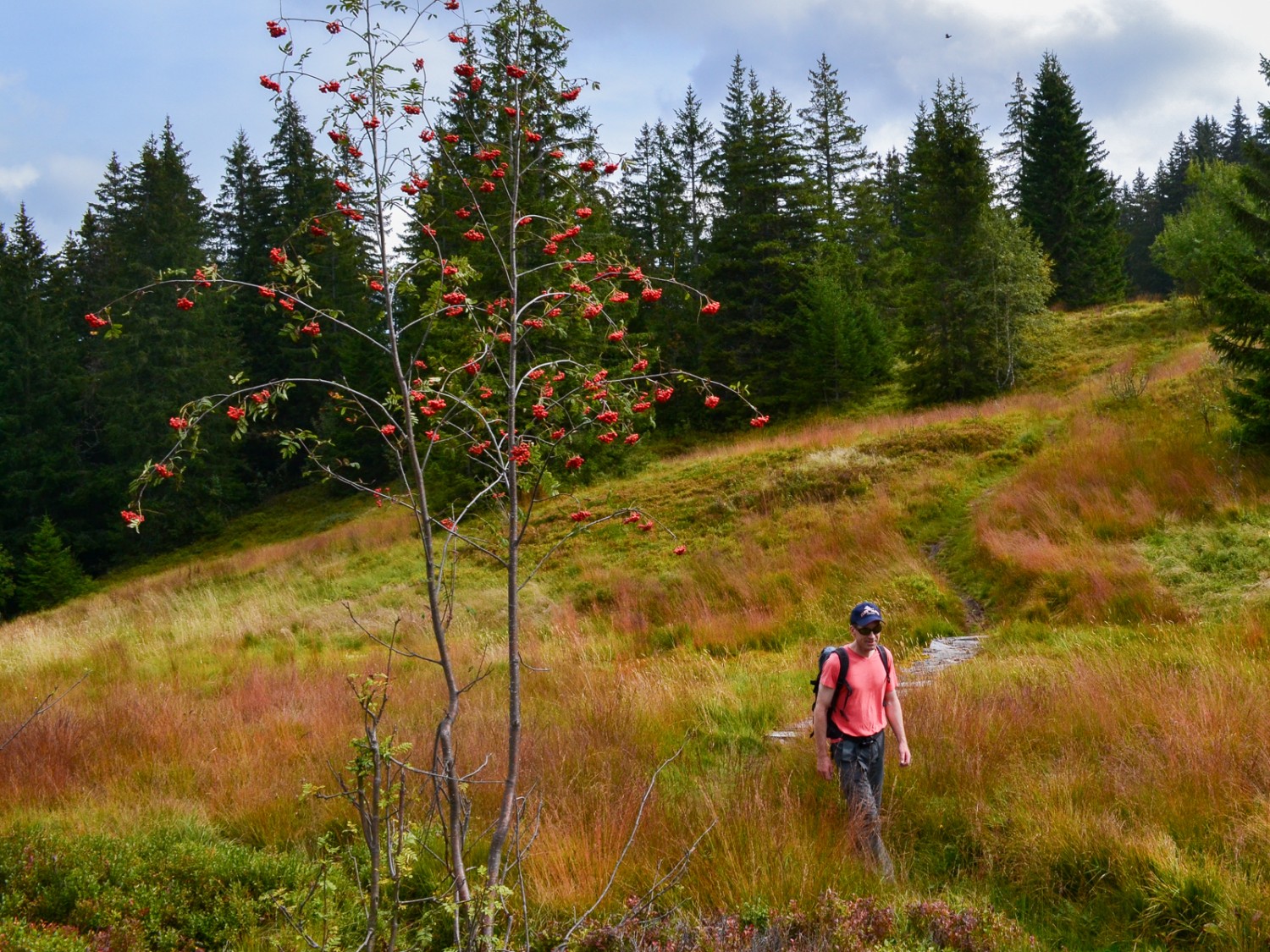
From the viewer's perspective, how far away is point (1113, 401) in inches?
665

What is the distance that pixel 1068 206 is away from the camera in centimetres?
3569

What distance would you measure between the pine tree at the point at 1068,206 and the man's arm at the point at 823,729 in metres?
36.9

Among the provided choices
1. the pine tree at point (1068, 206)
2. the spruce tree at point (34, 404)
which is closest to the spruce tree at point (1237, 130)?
the pine tree at point (1068, 206)

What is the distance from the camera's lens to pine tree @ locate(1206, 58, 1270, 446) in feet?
36.8

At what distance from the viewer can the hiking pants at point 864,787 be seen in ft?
14.0

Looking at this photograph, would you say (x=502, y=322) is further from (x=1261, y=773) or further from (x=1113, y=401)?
(x=1113, y=401)

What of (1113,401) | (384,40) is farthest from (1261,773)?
(1113,401)

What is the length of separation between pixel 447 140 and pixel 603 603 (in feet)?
34.1

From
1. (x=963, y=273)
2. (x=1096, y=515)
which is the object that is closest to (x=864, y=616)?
(x=1096, y=515)

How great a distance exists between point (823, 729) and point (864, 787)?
36 cm

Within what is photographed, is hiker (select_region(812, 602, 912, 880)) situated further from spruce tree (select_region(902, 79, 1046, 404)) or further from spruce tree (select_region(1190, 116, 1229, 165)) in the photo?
spruce tree (select_region(1190, 116, 1229, 165))

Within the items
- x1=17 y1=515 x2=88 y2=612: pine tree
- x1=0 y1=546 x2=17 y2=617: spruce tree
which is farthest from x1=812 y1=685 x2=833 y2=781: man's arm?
x1=0 y1=546 x2=17 y2=617: spruce tree

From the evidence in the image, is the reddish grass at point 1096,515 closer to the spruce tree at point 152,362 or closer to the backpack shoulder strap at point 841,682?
the backpack shoulder strap at point 841,682

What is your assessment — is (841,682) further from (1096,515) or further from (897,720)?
(1096,515)
